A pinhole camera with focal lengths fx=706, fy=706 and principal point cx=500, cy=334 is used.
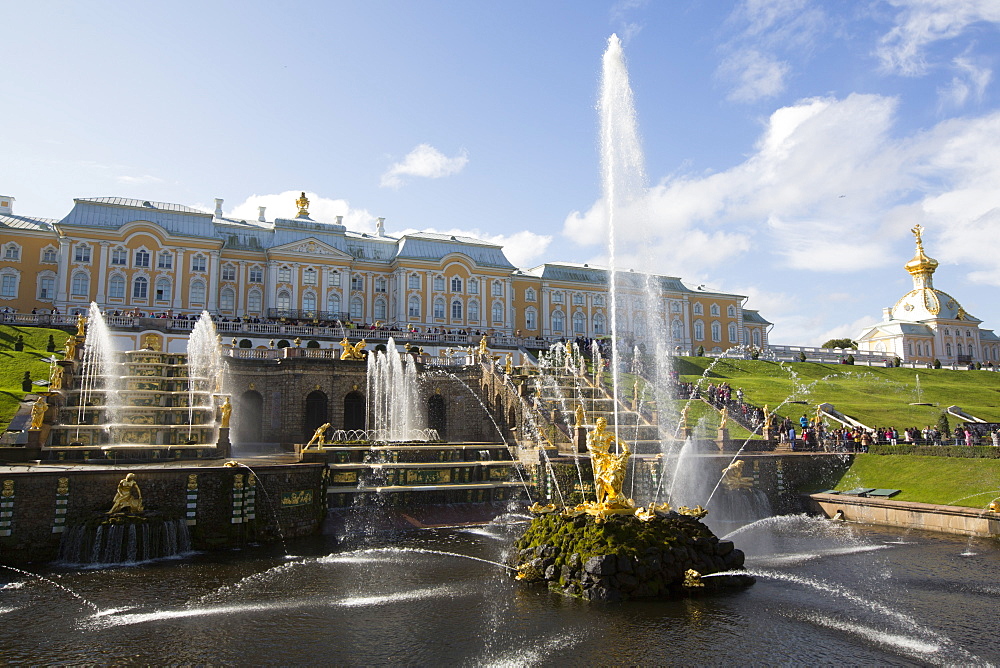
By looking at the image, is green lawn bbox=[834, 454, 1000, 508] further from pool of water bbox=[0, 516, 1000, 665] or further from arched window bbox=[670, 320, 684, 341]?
arched window bbox=[670, 320, 684, 341]

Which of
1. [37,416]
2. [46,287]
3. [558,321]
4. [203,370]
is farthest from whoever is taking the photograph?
[558,321]

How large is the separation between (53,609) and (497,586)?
8.21 metres

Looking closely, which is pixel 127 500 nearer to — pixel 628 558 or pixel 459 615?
pixel 459 615

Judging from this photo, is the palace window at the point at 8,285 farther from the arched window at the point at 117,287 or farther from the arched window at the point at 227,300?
the arched window at the point at 227,300

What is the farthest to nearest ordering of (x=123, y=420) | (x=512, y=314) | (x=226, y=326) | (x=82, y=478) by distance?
(x=512, y=314) < (x=226, y=326) < (x=123, y=420) < (x=82, y=478)

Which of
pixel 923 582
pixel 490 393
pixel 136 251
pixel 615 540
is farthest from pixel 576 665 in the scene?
pixel 136 251

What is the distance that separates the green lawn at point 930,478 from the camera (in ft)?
74.4

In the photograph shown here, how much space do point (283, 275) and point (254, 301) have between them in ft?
10.6

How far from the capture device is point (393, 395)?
37312 millimetres

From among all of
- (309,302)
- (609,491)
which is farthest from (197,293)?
(609,491)

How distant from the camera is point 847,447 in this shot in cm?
3006

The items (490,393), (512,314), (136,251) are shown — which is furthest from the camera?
(512,314)

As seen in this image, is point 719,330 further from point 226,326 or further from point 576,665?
point 576,665

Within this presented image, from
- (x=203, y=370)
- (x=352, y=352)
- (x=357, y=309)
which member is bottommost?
(x=203, y=370)
